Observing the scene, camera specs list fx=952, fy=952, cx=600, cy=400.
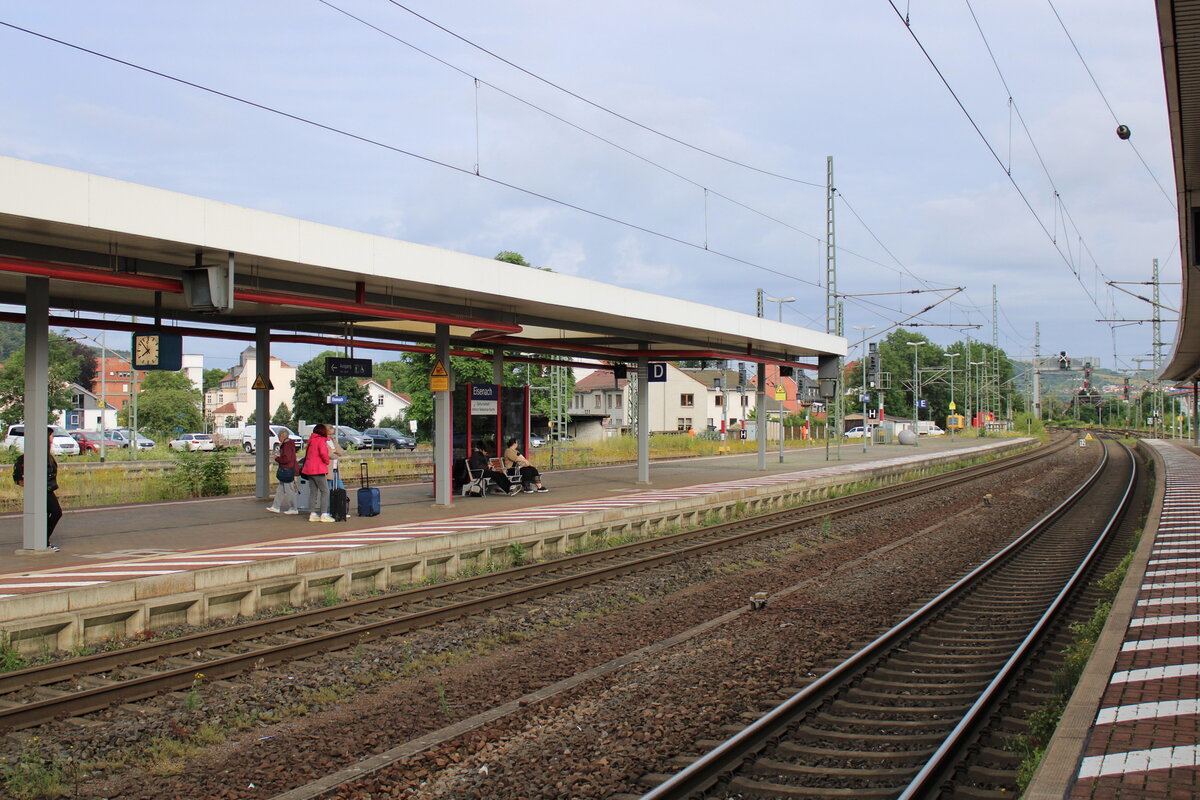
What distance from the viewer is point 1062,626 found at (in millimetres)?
10125

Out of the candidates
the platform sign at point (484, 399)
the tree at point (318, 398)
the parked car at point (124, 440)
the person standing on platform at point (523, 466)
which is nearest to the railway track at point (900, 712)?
the person standing on platform at point (523, 466)

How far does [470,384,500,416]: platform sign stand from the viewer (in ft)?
63.8

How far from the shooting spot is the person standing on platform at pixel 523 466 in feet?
66.7

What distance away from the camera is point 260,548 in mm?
12008

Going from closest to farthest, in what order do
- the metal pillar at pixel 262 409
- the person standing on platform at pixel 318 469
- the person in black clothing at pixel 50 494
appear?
the person in black clothing at pixel 50 494
the person standing on platform at pixel 318 469
the metal pillar at pixel 262 409

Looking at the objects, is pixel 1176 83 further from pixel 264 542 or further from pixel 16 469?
pixel 16 469

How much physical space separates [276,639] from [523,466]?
1225cm

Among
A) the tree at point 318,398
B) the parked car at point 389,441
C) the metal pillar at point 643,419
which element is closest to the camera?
the metal pillar at point 643,419

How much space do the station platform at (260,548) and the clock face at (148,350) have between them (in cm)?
254

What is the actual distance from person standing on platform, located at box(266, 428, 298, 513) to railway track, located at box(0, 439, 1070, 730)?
513 cm

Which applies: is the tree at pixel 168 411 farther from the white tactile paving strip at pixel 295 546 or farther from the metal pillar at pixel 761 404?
the white tactile paving strip at pixel 295 546

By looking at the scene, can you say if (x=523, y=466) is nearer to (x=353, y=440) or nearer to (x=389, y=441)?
(x=353, y=440)

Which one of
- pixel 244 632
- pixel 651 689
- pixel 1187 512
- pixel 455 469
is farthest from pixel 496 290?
pixel 1187 512

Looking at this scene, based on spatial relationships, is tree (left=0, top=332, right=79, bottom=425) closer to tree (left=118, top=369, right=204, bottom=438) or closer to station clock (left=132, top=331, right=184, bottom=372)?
tree (left=118, top=369, right=204, bottom=438)
